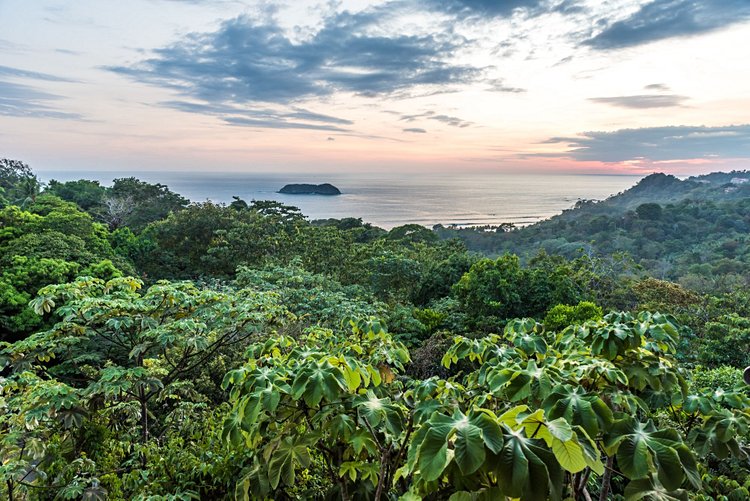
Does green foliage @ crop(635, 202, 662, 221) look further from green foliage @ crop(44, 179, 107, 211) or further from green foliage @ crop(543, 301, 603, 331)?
green foliage @ crop(44, 179, 107, 211)

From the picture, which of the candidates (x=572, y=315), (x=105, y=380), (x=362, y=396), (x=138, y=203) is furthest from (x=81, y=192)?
(x=362, y=396)

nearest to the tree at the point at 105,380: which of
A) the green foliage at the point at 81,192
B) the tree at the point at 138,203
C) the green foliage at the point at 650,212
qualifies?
the tree at the point at 138,203

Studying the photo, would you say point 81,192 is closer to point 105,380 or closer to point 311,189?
point 105,380

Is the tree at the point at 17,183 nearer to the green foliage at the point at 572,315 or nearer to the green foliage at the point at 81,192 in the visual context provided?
the green foliage at the point at 81,192

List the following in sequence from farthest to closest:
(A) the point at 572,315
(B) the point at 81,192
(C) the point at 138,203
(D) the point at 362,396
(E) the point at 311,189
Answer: (E) the point at 311,189 < (B) the point at 81,192 < (C) the point at 138,203 < (A) the point at 572,315 < (D) the point at 362,396

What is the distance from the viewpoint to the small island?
59.5 meters

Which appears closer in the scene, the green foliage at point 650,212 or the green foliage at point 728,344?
the green foliage at point 728,344

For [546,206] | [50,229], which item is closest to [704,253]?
[50,229]

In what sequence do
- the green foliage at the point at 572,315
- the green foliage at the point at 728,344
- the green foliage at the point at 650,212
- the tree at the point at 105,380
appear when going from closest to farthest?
the tree at the point at 105,380 → the green foliage at the point at 728,344 → the green foliage at the point at 572,315 → the green foliage at the point at 650,212

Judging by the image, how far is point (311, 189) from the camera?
200 ft

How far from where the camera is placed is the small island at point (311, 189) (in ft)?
195

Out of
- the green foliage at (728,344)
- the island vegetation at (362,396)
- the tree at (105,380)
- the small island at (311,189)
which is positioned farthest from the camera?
the small island at (311,189)

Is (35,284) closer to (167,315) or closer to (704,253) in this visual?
(167,315)

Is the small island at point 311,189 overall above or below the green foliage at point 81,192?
above
